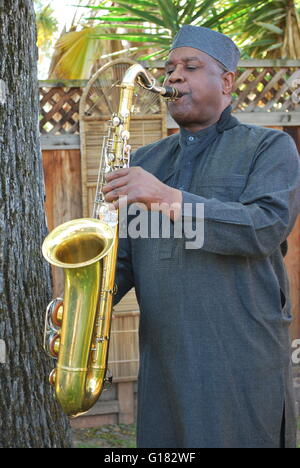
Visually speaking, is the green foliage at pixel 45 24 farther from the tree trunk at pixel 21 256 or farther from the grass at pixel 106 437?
the tree trunk at pixel 21 256

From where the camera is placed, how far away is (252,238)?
2.41m

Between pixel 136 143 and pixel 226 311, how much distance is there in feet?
9.38

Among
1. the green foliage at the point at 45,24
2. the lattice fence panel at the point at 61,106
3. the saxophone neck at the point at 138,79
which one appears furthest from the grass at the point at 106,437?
the green foliage at the point at 45,24

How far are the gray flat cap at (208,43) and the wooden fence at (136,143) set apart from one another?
238 centimetres

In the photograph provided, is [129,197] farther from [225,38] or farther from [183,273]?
[225,38]

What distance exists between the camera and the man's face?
2715mm

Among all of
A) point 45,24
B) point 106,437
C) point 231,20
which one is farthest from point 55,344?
point 45,24

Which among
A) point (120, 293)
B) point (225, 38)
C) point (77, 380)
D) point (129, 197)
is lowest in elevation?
point (77, 380)

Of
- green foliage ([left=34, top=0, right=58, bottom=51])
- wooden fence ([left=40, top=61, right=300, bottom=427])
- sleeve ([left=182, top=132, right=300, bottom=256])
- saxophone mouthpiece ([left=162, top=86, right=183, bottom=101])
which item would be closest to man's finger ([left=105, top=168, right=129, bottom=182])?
sleeve ([left=182, top=132, right=300, bottom=256])

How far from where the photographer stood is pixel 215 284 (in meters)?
2.53

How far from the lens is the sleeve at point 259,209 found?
2.39 m

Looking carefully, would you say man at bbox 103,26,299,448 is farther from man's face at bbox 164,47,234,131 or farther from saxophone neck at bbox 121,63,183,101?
saxophone neck at bbox 121,63,183,101

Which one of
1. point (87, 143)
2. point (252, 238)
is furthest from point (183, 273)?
point (87, 143)
